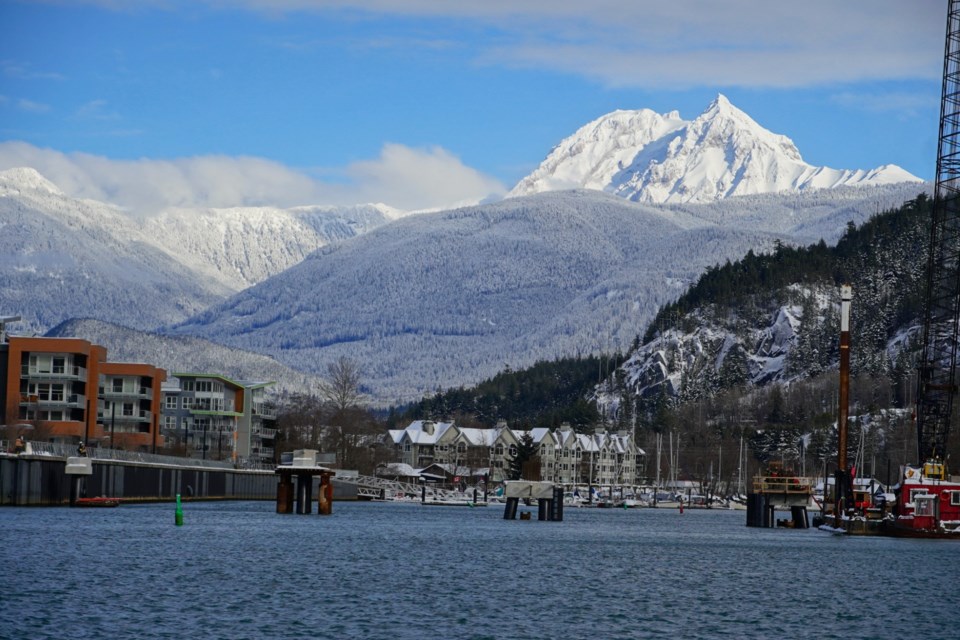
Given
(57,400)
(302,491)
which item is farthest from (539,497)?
(57,400)

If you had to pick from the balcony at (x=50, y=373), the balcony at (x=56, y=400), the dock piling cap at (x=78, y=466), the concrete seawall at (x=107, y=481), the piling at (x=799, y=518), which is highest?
the balcony at (x=50, y=373)

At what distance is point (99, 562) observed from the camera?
3519 inches

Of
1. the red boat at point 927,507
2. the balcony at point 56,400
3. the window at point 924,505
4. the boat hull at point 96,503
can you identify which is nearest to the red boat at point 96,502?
the boat hull at point 96,503

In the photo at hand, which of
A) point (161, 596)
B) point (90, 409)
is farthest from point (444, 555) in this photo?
point (90, 409)

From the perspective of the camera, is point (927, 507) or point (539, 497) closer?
point (927, 507)

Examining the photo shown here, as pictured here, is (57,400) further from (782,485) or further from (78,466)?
(782,485)

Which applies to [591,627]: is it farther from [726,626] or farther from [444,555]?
[444,555]

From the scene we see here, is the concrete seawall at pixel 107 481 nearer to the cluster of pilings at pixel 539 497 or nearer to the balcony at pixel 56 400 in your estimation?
the balcony at pixel 56 400

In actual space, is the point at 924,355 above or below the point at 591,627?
above

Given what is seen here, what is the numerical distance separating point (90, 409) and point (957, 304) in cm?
9261

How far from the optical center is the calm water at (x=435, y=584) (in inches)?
Result: 2719

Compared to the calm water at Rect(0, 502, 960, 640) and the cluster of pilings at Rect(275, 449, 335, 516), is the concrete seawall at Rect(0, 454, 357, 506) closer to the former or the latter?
the calm water at Rect(0, 502, 960, 640)

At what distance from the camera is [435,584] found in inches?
3408

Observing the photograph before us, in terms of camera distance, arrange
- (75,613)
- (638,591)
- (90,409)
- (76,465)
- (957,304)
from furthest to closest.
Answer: (90,409) < (957,304) < (76,465) < (638,591) < (75,613)
